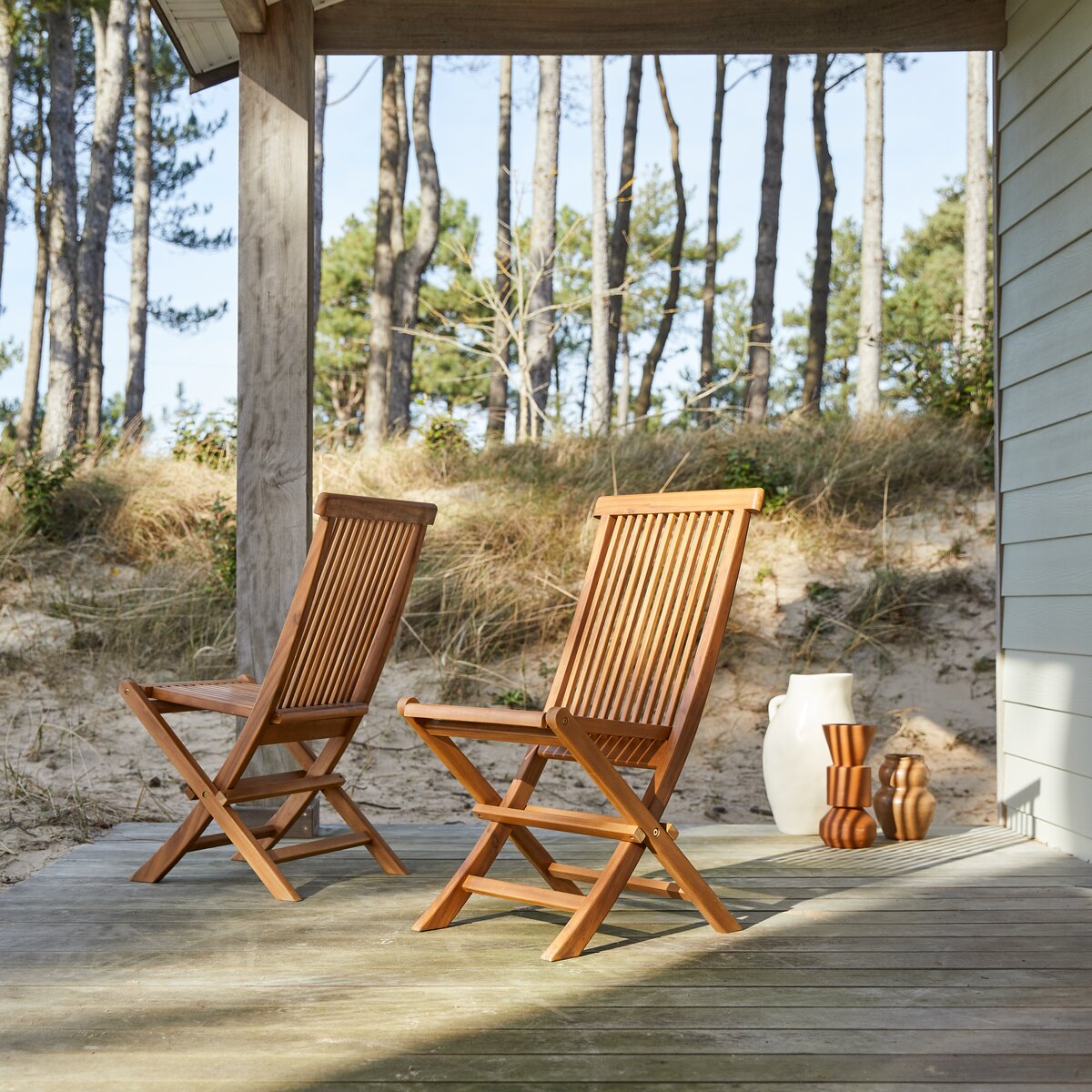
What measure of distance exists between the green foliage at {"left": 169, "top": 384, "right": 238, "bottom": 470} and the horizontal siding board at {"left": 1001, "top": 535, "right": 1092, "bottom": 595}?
5.75m

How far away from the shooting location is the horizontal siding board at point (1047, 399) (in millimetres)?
3609

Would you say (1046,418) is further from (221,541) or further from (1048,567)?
(221,541)

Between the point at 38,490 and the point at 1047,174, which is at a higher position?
the point at 1047,174

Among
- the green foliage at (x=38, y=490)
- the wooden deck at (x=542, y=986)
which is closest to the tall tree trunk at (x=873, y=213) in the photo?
the green foliage at (x=38, y=490)

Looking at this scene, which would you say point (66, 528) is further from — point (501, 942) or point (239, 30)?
point (501, 942)

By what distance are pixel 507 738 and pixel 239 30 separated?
259 cm

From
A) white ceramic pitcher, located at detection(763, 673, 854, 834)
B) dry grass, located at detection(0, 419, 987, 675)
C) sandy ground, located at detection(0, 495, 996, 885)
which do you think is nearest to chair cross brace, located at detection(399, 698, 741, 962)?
white ceramic pitcher, located at detection(763, 673, 854, 834)

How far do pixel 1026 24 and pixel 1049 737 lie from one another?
238 cm

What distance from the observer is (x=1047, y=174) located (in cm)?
387

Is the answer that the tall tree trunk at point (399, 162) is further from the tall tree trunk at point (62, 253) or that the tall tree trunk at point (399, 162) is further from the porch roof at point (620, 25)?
the porch roof at point (620, 25)

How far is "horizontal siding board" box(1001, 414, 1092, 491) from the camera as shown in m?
3.61

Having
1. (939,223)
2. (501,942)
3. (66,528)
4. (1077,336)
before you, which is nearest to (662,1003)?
(501,942)

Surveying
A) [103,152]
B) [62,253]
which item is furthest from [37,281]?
[62,253]

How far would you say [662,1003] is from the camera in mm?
2273
